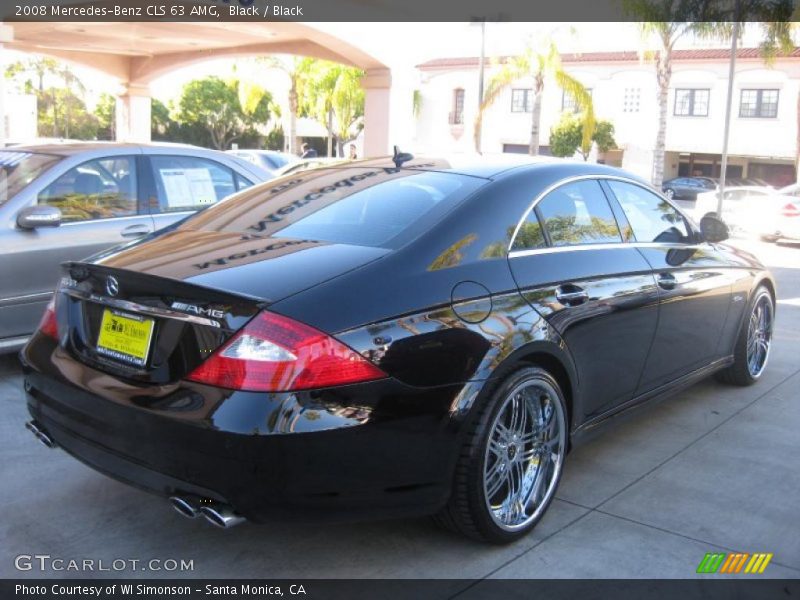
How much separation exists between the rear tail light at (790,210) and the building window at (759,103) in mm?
23987

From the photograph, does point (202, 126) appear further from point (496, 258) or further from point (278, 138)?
point (496, 258)

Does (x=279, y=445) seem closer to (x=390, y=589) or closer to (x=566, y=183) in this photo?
(x=390, y=589)

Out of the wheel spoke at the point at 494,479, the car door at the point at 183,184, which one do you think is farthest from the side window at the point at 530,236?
the car door at the point at 183,184

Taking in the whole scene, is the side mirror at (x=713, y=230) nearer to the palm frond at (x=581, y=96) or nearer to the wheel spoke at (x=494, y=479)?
the wheel spoke at (x=494, y=479)

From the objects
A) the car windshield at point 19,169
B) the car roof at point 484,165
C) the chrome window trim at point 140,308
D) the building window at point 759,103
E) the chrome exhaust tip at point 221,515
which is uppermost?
the building window at point 759,103

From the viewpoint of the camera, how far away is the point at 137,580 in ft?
10.2

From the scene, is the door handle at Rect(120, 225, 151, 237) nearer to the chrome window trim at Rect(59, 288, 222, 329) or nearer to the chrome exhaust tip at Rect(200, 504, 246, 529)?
the chrome window trim at Rect(59, 288, 222, 329)

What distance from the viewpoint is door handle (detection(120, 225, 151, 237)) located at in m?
5.96

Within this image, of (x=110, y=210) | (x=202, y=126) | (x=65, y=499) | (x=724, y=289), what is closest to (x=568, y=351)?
(x=724, y=289)

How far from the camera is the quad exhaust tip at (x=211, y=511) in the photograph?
280cm

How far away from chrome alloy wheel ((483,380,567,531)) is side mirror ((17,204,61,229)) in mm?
3573

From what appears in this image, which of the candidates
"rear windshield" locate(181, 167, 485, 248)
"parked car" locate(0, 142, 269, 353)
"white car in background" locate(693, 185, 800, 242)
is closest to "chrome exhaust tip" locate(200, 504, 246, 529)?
"rear windshield" locate(181, 167, 485, 248)

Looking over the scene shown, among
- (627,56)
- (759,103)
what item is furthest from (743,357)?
(627,56)

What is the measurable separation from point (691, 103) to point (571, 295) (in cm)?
4145
